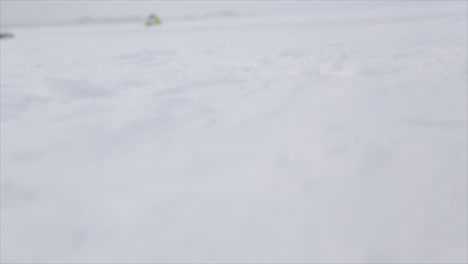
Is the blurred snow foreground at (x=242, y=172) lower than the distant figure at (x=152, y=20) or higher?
lower

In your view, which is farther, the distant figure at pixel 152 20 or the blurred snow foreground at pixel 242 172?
the distant figure at pixel 152 20

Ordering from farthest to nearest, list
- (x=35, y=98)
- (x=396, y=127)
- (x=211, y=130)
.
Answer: (x=35, y=98) → (x=211, y=130) → (x=396, y=127)

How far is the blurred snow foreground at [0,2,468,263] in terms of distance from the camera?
3.22 ft

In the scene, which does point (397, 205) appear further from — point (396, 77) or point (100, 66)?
point (100, 66)

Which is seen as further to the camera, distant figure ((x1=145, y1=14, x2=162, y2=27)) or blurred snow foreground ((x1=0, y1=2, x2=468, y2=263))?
distant figure ((x1=145, y1=14, x2=162, y2=27))

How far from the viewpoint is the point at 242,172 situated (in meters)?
1.33

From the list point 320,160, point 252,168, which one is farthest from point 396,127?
point 252,168

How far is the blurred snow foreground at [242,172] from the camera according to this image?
38.6 inches

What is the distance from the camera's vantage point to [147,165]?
4.61ft

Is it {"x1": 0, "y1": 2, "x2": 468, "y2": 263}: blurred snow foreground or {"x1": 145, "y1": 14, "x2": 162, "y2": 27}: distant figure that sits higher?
{"x1": 145, "y1": 14, "x2": 162, "y2": 27}: distant figure

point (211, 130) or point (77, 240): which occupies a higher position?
point (211, 130)

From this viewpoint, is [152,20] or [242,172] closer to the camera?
[242,172]

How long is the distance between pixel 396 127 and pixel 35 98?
7.41 ft

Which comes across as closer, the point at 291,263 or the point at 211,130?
the point at 291,263
